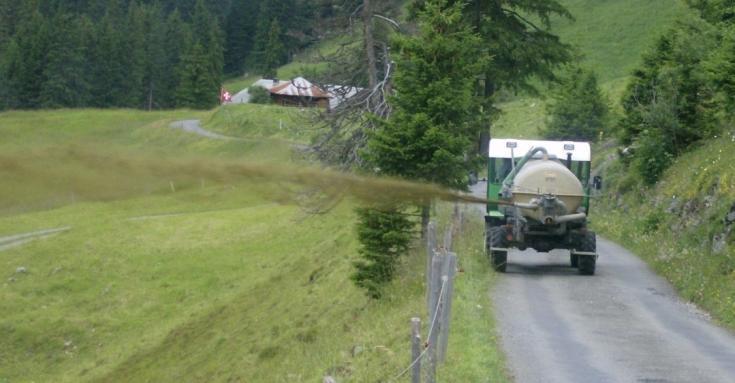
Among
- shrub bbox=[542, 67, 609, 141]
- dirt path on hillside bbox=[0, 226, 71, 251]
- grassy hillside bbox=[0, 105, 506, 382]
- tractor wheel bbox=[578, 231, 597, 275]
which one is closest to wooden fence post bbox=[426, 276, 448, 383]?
grassy hillside bbox=[0, 105, 506, 382]

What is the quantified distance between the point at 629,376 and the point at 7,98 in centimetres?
3490

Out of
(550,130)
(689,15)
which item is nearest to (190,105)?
(550,130)

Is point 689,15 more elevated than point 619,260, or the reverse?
point 689,15

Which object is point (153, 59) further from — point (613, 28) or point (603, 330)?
point (603, 330)

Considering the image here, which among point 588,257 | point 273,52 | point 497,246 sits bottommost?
point 588,257

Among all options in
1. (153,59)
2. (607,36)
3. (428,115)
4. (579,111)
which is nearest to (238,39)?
(153,59)

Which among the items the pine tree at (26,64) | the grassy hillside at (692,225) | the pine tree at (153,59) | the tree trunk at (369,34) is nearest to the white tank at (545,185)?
the grassy hillside at (692,225)

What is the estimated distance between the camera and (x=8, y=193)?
40.3 feet

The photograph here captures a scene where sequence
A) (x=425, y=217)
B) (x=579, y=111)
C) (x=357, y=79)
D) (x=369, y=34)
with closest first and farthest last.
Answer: (x=425, y=217) → (x=369, y=34) → (x=357, y=79) → (x=579, y=111)

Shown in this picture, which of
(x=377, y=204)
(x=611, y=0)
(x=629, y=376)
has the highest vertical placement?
(x=611, y=0)

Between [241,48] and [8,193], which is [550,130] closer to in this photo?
[8,193]

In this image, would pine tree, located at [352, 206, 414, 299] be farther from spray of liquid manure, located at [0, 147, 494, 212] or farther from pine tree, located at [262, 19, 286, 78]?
pine tree, located at [262, 19, 286, 78]

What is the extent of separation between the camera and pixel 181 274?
38469mm

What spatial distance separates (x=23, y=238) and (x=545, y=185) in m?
27.9
